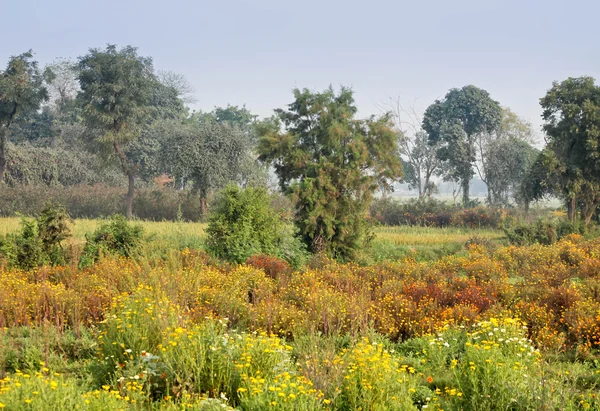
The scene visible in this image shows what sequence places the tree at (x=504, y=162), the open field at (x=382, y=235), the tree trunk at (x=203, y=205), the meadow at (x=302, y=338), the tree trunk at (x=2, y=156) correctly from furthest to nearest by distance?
the tree at (x=504, y=162), the tree trunk at (x=2, y=156), the tree trunk at (x=203, y=205), the open field at (x=382, y=235), the meadow at (x=302, y=338)

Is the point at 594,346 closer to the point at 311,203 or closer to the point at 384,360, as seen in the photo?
the point at 384,360

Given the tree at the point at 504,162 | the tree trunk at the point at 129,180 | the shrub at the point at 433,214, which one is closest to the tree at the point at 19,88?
the tree trunk at the point at 129,180

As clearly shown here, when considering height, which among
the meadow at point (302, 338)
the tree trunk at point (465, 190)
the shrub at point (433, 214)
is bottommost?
the meadow at point (302, 338)

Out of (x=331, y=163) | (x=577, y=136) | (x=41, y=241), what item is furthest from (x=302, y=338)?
(x=577, y=136)

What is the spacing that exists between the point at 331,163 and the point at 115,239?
6409 mm

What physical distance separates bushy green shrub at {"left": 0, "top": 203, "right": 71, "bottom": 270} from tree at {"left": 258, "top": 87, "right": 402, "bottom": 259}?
6.35 metres

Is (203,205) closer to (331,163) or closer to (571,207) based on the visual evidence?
(331,163)

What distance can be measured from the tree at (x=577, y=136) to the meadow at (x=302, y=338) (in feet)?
46.3

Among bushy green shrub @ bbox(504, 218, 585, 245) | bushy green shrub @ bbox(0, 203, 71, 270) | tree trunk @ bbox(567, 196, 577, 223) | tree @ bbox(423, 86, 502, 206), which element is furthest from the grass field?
tree @ bbox(423, 86, 502, 206)

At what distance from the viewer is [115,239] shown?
1496cm

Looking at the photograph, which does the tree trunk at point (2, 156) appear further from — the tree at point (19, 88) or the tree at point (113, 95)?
A: the tree at point (113, 95)

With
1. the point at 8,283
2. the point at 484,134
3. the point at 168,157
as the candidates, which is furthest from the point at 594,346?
the point at 484,134

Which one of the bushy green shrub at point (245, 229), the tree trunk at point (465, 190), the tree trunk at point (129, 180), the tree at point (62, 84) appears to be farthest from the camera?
the tree at point (62, 84)

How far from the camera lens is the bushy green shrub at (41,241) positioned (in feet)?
44.6
